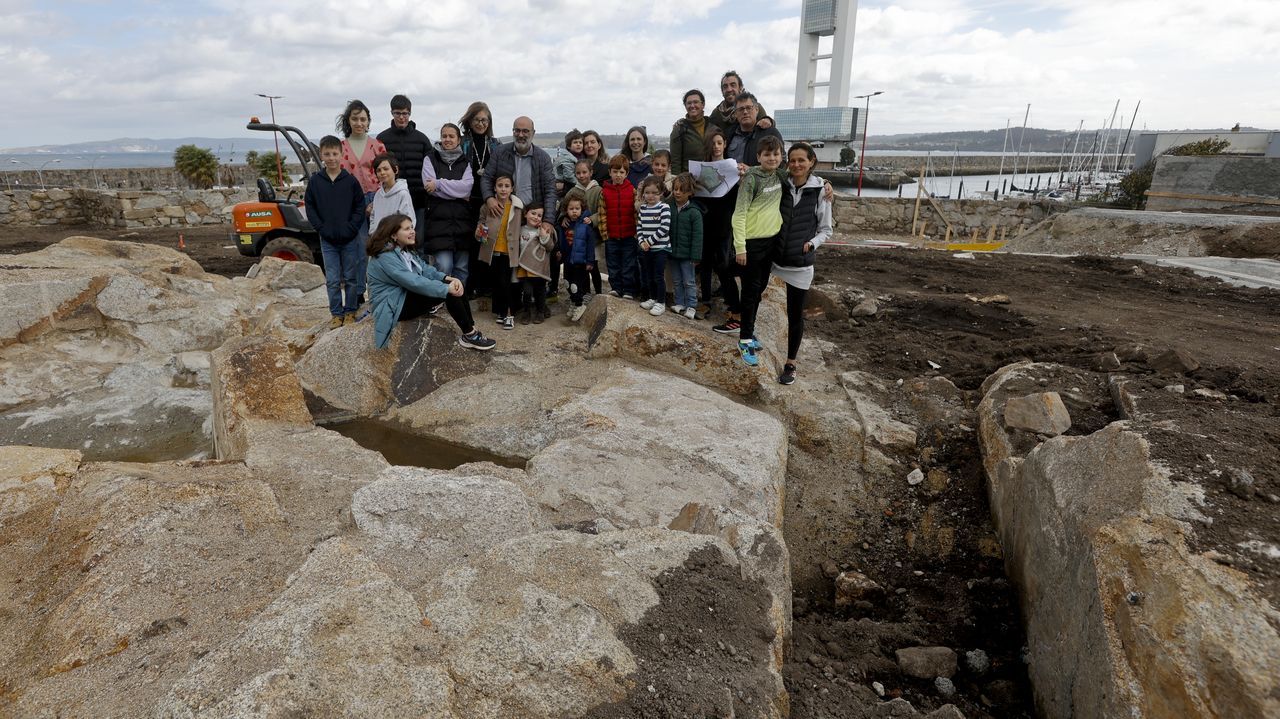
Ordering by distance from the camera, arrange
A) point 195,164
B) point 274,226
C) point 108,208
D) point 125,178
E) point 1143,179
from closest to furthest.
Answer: point 274,226 < point 108,208 < point 1143,179 < point 195,164 < point 125,178

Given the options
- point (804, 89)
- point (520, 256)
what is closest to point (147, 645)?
point (520, 256)

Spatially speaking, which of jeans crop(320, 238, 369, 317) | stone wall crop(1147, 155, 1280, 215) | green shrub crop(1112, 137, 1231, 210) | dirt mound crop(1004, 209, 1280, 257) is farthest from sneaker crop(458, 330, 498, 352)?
green shrub crop(1112, 137, 1231, 210)

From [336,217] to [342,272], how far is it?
0.55 m

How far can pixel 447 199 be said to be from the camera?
5.93 meters

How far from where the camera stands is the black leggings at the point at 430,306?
5.39 metres

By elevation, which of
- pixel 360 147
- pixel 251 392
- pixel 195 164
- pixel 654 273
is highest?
pixel 360 147

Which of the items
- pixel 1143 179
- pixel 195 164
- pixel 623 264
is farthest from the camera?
pixel 195 164

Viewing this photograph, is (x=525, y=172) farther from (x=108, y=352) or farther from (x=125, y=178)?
(x=125, y=178)

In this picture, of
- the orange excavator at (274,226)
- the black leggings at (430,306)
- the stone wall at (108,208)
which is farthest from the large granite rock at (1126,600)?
the stone wall at (108,208)

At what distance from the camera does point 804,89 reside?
65875mm

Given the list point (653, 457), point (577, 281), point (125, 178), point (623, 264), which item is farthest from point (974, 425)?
point (125, 178)

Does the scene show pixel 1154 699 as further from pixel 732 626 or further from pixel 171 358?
pixel 171 358

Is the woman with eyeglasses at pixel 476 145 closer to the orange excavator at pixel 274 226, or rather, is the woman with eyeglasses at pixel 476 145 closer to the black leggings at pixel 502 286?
the black leggings at pixel 502 286

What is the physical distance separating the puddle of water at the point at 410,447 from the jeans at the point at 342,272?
1.79 metres
